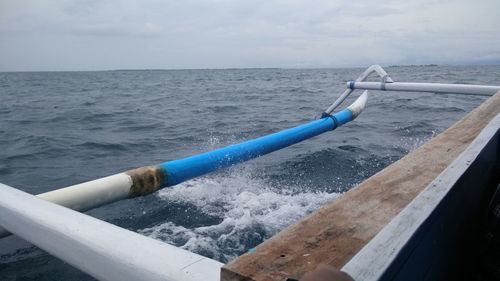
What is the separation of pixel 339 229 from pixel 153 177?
203 centimetres

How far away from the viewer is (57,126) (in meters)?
10.5

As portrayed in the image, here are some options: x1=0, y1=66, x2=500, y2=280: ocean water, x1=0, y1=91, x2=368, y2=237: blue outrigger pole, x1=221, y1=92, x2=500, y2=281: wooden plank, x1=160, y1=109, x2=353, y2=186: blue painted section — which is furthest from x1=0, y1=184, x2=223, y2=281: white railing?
x1=0, y1=66, x2=500, y2=280: ocean water

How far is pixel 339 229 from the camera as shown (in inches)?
47.2

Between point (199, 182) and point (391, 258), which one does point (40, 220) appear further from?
point (199, 182)

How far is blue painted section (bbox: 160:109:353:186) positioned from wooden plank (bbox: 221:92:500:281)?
74.3 inches

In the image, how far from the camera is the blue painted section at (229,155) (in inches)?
125

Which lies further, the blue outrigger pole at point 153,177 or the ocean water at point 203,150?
the ocean water at point 203,150

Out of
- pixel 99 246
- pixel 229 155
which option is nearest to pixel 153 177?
pixel 229 155

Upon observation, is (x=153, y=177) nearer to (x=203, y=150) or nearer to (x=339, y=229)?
(x=339, y=229)

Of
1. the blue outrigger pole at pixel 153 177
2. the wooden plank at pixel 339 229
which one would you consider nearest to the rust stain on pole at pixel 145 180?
the blue outrigger pole at pixel 153 177

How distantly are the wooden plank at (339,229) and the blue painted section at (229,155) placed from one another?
189 centimetres

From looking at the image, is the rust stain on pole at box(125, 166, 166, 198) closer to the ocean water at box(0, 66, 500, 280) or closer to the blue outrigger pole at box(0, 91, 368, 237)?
the blue outrigger pole at box(0, 91, 368, 237)

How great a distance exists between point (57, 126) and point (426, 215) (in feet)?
36.9

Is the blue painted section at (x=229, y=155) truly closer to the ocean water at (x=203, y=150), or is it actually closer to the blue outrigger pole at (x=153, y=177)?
the blue outrigger pole at (x=153, y=177)
